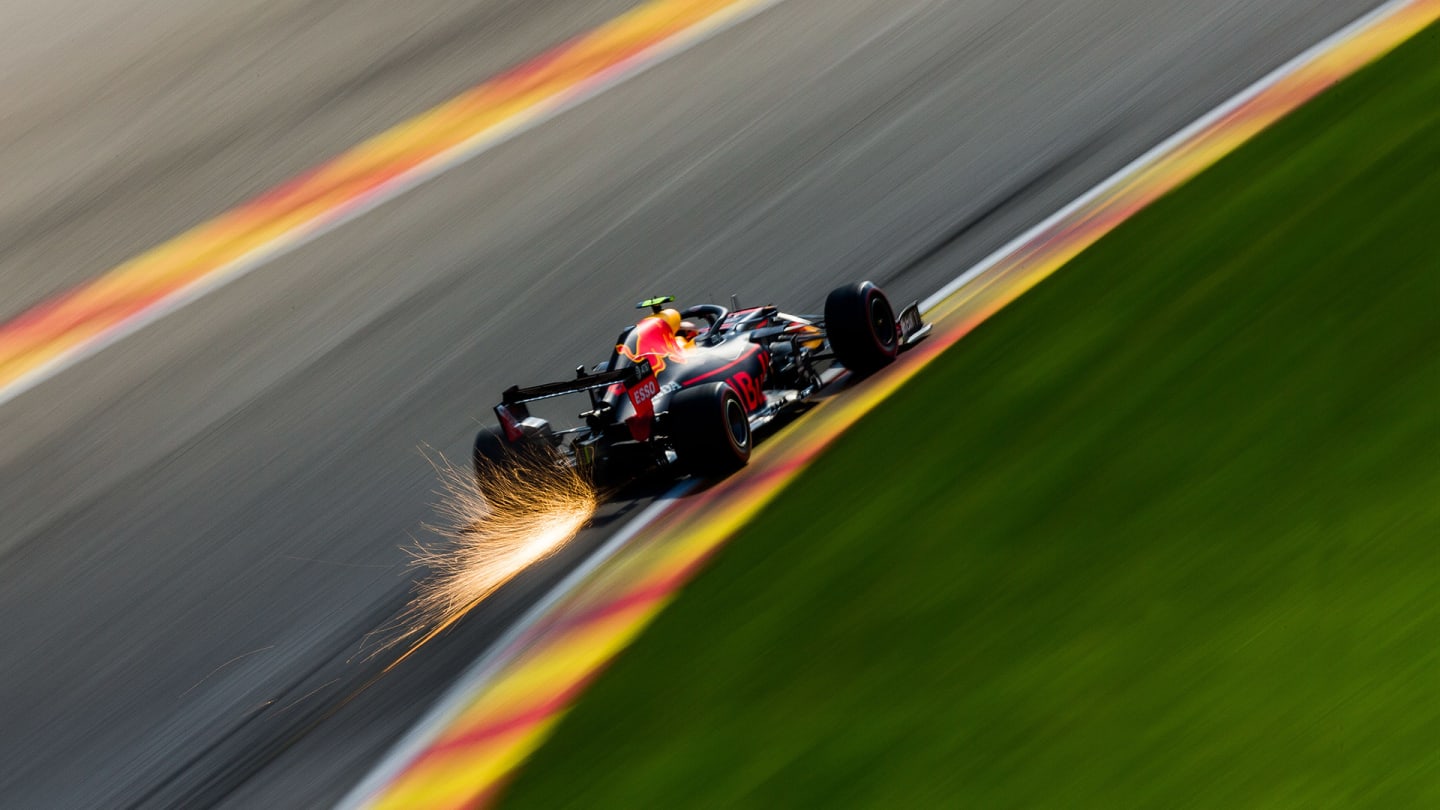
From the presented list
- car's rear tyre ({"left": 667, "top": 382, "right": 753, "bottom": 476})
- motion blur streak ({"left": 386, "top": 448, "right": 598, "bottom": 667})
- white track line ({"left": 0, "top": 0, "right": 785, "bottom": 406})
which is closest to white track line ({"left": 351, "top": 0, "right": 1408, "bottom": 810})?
car's rear tyre ({"left": 667, "top": 382, "right": 753, "bottom": 476})

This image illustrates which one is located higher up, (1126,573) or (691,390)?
(691,390)

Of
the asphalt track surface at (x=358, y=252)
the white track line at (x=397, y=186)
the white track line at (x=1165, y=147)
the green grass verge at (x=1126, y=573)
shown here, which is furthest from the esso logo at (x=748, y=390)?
the white track line at (x=397, y=186)

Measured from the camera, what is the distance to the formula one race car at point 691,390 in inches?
300

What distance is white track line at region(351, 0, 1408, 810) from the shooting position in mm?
6168

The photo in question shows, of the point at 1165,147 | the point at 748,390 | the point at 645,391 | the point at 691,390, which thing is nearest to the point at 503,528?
the point at 645,391

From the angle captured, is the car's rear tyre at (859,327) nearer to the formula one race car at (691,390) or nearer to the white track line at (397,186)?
the formula one race car at (691,390)

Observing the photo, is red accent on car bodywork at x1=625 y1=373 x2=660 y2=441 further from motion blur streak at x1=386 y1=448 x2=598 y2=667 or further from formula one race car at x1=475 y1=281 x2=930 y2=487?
motion blur streak at x1=386 y1=448 x2=598 y2=667

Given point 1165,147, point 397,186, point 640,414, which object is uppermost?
point 397,186

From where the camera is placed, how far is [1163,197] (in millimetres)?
8141

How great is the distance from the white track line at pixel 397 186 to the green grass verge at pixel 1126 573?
23.0ft

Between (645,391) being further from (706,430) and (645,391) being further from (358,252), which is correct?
(358,252)

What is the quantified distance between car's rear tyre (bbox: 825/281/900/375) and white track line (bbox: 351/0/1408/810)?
3.31 ft

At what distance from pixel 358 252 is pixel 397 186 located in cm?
95

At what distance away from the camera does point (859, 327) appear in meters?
8.28
